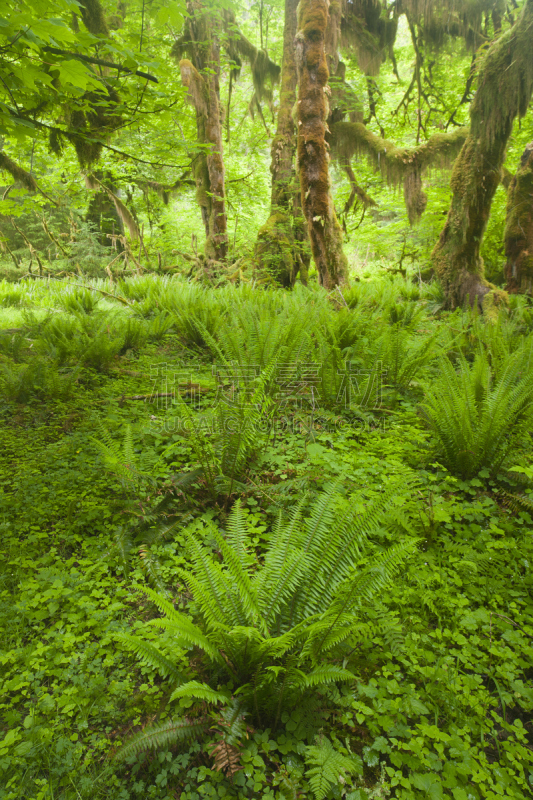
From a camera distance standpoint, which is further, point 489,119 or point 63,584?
point 489,119

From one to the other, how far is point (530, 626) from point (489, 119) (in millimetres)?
4963

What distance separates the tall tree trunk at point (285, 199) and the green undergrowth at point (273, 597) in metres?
4.75

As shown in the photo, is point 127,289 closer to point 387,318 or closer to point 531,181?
point 387,318

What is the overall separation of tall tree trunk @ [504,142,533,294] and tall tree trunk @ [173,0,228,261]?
4.83 m

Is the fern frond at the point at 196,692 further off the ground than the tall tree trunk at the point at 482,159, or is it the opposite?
the tall tree trunk at the point at 482,159

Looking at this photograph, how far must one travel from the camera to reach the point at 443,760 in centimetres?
94

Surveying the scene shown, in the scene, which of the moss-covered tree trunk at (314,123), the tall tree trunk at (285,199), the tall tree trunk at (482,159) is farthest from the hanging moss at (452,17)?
the tall tree trunk at (482,159)

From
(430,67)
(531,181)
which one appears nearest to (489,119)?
(531,181)

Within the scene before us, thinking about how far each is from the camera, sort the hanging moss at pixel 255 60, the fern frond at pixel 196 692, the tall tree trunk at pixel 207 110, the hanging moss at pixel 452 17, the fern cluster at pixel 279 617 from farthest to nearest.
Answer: the hanging moss at pixel 255 60 < the tall tree trunk at pixel 207 110 < the hanging moss at pixel 452 17 < the fern cluster at pixel 279 617 < the fern frond at pixel 196 692

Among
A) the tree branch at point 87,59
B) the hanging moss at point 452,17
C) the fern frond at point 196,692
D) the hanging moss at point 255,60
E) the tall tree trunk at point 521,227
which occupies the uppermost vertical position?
the hanging moss at point 255,60

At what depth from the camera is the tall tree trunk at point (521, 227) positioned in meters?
5.56

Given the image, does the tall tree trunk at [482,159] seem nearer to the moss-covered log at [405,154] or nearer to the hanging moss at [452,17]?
the moss-covered log at [405,154]

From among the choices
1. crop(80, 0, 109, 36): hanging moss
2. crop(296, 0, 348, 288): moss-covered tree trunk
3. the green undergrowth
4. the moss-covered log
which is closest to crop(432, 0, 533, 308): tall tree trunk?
the moss-covered log

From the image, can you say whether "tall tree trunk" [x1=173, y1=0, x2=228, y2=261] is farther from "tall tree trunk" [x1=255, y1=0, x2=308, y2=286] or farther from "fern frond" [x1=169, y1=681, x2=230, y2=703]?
"fern frond" [x1=169, y1=681, x2=230, y2=703]
